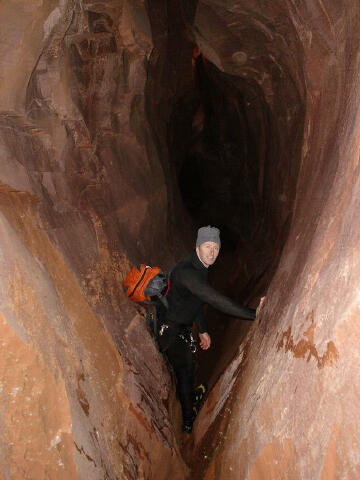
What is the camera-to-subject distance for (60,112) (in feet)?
11.6

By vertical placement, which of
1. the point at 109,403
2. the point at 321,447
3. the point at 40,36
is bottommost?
the point at 109,403

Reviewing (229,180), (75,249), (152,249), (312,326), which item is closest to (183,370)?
(75,249)

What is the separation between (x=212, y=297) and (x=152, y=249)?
231 cm

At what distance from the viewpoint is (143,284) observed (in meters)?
3.53

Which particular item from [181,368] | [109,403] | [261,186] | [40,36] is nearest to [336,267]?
[109,403]

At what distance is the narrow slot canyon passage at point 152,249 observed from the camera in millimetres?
1725

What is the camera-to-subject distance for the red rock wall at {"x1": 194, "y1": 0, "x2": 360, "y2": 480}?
4.70 ft

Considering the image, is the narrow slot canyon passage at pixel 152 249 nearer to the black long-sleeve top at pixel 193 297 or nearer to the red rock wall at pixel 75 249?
the red rock wall at pixel 75 249

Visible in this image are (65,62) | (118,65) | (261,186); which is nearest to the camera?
(65,62)

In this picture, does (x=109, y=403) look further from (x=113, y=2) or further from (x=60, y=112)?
(x=113, y=2)

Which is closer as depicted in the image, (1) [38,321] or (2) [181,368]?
(1) [38,321]

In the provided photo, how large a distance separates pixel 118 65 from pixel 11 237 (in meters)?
2.72

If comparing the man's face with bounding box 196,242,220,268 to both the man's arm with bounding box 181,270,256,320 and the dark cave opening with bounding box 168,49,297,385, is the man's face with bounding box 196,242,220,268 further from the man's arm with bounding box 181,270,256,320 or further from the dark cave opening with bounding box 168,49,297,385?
the dark cave opening with bounding box 168,49,297,385

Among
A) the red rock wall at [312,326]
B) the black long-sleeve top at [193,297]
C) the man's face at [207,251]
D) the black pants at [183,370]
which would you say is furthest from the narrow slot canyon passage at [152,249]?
the man's face at [207,251]
